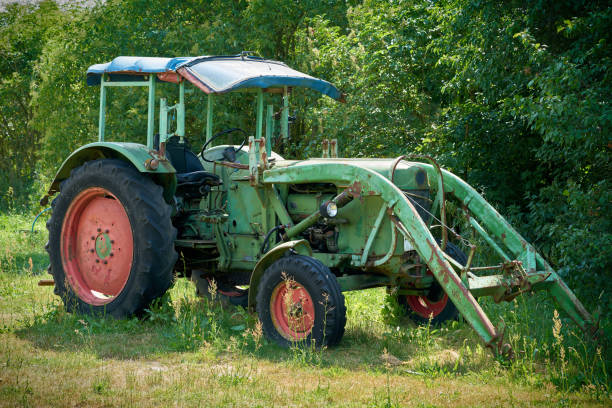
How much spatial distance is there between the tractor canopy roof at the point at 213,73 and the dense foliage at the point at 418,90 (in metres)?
2.31

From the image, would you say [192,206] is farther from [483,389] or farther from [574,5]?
[574,5]

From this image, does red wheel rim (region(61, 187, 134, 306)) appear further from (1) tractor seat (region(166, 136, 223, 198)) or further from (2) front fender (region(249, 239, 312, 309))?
Answer: (2) front fender (region(249, 239, 312, 309))

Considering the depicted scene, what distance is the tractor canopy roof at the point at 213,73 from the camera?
6266mm

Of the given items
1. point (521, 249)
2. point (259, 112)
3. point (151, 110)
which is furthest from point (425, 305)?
point (151, 110)

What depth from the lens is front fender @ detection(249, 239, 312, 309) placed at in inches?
229

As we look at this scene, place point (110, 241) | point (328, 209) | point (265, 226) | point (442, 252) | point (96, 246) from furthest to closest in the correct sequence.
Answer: point (96, 246)
point (110, 241)
point (265, 226)
point (328, 209)
point (442, 252)

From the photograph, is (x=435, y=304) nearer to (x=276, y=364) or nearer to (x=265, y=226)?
(x=265, y=226)

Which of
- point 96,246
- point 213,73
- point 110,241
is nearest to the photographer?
point 213,73

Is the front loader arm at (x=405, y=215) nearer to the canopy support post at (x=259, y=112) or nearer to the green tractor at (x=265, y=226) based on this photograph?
the green tractor at (x=265, y=226)

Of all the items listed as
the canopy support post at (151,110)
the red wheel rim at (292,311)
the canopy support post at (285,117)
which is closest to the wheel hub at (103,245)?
the canopy support post at (151,110)

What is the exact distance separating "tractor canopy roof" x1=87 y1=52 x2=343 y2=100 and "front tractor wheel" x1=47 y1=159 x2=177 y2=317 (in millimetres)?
936

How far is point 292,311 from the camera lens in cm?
565

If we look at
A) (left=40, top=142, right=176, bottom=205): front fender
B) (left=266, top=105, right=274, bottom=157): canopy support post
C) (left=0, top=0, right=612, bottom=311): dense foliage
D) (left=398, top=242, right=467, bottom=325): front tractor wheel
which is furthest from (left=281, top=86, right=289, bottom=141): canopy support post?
(left=0, top=0, right=612, bottom=311): dense foliage

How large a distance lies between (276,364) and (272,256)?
1.03m
